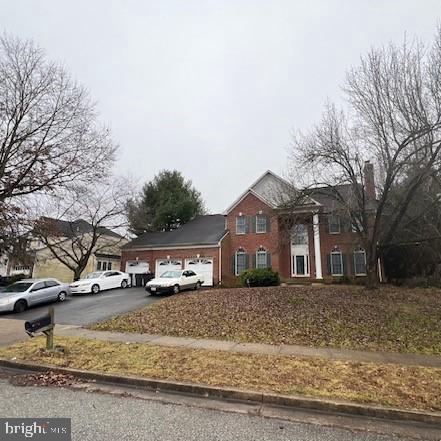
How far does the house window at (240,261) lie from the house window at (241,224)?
1691 mm

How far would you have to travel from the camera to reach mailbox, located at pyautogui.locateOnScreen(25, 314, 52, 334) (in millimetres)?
7665

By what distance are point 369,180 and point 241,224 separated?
12493 mm

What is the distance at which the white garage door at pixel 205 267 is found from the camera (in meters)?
27.1

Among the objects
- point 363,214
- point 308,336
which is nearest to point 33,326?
point 308,336

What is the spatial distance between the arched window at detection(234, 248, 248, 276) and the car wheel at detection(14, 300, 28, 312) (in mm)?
15121

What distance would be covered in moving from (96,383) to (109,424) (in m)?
2.08

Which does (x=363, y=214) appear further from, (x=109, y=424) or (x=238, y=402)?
(x=109, y=424)

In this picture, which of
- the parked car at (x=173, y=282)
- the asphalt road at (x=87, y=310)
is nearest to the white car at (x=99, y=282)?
the asphalt road at (x=87, y=310)

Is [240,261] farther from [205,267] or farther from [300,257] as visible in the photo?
[300,257]

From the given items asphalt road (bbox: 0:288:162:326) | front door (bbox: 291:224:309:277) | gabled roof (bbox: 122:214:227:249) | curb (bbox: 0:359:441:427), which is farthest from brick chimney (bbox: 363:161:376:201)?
curb (bbox: 0:359:441:427)

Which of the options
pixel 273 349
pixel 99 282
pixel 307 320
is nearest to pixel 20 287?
pixel 99 282

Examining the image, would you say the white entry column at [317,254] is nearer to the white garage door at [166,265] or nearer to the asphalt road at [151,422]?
the white garage door at [166,265]

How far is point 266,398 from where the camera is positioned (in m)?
5.43

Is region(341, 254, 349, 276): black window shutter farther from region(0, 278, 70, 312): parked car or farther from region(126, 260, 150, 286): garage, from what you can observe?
region(0, 278, 70, 312): parked car
